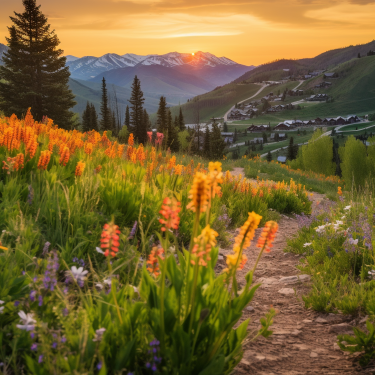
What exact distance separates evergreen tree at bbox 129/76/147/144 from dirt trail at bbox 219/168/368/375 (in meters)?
62.8

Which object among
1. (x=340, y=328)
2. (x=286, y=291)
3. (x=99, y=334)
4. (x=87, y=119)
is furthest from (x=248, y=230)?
(x=87, y=119)

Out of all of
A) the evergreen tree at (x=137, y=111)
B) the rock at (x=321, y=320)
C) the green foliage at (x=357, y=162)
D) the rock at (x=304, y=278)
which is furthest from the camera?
the evergreen tree at (x=137, y=111)

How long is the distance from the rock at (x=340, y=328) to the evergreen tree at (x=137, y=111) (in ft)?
210

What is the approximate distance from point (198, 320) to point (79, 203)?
2320mm

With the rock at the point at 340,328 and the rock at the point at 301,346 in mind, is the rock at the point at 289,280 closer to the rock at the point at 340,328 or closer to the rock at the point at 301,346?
the rock at the point at 340,328

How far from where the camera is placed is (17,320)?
6.55 ft

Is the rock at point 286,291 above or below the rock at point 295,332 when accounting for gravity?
below

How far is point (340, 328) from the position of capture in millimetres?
3025

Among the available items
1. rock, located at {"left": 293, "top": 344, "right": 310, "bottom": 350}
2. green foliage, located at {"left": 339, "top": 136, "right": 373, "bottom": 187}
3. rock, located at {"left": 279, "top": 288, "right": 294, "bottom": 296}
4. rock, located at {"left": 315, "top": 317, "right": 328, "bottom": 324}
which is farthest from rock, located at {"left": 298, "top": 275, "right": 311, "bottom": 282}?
green foliage, located at {"left": 339, "top": 136, "right": 373, "bottom": 187}

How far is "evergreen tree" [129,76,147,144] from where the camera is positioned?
6581 centimetres

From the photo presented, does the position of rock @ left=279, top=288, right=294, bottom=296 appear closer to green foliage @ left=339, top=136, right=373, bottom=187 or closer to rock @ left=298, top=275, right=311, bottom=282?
rock @ left=298, top=275, right=311, bottom=282

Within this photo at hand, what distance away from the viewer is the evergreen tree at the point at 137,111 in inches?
2591

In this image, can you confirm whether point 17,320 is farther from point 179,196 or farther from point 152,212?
point 179,196

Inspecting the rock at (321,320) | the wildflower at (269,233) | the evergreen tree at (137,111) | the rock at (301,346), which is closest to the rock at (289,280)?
the rock at (321,320)
